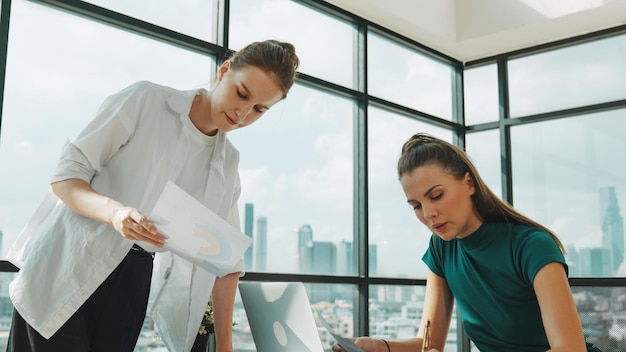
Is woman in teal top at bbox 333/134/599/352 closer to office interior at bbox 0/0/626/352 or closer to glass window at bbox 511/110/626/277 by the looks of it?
office interior at bbox 0/0/626/352

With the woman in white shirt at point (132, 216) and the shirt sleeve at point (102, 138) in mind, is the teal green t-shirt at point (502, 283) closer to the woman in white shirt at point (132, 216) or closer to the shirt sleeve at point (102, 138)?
the woman in white shirt at point (132, 216)

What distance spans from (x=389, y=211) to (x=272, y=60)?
2.88 metres

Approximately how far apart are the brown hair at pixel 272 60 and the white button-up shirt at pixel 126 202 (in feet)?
0.48

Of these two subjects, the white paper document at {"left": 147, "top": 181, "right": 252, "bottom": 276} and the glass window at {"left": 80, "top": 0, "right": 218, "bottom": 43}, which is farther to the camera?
the glass window at {"left": 80, "top": 0, "right": 218, "bottom": 43}

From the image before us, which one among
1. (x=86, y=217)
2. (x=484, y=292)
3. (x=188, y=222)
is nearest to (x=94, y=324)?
(x=86, y=217)

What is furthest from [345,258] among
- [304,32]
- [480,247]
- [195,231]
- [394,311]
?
[195,231]

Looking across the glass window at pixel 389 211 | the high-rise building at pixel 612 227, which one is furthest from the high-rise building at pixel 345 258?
the high-rise building at pixel 612 227

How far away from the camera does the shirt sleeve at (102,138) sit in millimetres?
1395

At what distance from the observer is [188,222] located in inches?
51.2

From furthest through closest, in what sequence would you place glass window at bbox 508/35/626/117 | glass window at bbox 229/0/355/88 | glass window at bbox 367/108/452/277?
glass window at bbox 508/35/626/117
glass window at bbox 367/108/452/277
glass window at bbox 229/0/355/88

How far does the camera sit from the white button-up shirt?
1.37 metres

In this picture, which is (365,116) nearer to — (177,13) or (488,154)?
(488,154)

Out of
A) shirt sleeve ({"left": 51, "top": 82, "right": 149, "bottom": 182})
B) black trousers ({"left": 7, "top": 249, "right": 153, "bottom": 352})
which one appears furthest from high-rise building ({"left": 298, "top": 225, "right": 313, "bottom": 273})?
shirt sleeve ({"left": 51, "top": 82, "right": 149, "bottom": 182})

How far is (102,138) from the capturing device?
1421 millimetres
